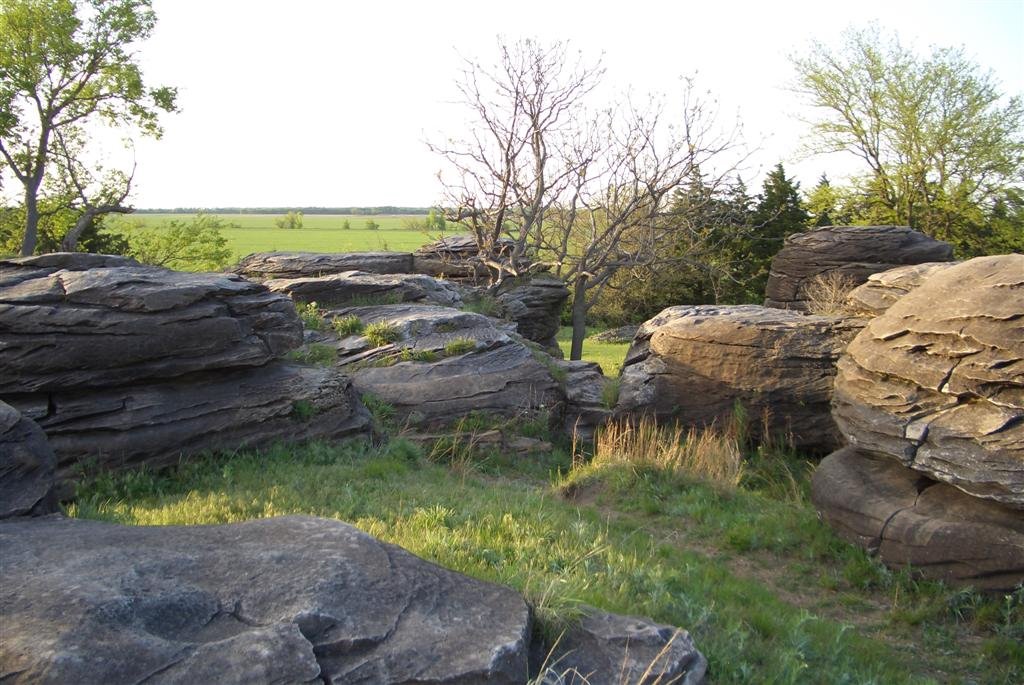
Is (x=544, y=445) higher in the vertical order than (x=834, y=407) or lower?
lower

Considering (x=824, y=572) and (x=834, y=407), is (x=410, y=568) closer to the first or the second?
(x=824, y=572)

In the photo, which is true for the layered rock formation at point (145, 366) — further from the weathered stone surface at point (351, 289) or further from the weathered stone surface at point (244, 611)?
the weathered stone surface at point (351, 289)

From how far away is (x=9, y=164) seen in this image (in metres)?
33.4

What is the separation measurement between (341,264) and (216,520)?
40.9 feet

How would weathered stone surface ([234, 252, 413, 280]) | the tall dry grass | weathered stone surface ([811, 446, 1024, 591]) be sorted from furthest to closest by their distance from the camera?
weathered stone surface ([234, 252, 413, 280]), the tall dry grass, weathered stone surface ([811, 446, 1024, 591])

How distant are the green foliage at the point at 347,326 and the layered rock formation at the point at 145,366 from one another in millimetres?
3602

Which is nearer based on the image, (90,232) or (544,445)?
(544,445)

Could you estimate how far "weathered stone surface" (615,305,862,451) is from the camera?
12453mm

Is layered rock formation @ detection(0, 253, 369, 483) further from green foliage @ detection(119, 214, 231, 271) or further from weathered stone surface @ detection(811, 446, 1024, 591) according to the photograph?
green foliage @ detection(119, 214, 231, 271)

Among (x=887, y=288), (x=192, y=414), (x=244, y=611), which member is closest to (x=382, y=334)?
(x=192, y=414)

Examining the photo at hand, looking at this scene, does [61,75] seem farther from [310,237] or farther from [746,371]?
[310,237]

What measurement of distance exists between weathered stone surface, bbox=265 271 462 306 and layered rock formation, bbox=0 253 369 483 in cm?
528

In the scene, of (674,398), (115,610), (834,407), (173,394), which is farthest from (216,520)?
(674,398)

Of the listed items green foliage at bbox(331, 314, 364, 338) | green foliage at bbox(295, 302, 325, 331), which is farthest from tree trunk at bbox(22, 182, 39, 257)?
green foliage at bbox(331, 314, 364, 338)
